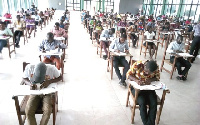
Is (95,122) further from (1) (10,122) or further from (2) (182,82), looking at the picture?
(2) (182,82)

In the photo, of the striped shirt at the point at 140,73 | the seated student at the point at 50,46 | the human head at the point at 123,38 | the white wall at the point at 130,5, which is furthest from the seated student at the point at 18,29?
the white wall at the point at 130,5

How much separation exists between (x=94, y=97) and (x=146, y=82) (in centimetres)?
118

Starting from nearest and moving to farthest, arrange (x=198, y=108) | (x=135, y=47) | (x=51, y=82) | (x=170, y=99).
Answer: (x=51, y=82)
(x=198, y=108)
(x=170, y=99)
(x=135, y=47)

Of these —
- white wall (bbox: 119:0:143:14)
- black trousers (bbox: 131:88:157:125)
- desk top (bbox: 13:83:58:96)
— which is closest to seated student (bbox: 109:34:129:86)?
black trousers (bbox: 131:88:157:125)

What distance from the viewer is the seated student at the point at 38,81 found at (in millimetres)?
2010

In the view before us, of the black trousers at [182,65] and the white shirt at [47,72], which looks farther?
the black trousers at [182,65]

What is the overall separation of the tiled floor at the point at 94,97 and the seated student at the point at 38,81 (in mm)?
242

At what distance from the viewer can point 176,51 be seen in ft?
13.7

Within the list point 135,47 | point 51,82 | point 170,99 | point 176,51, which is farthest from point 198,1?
point 51,82

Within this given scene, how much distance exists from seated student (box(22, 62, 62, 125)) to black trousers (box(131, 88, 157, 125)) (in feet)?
3.91

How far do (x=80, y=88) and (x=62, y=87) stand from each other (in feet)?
1.20

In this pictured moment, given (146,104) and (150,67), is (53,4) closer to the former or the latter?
(150,67)

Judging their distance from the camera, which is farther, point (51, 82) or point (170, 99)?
point (170, 99)

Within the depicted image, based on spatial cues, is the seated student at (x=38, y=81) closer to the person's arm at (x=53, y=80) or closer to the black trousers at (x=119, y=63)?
the person's arm at (x=53, y=80)
